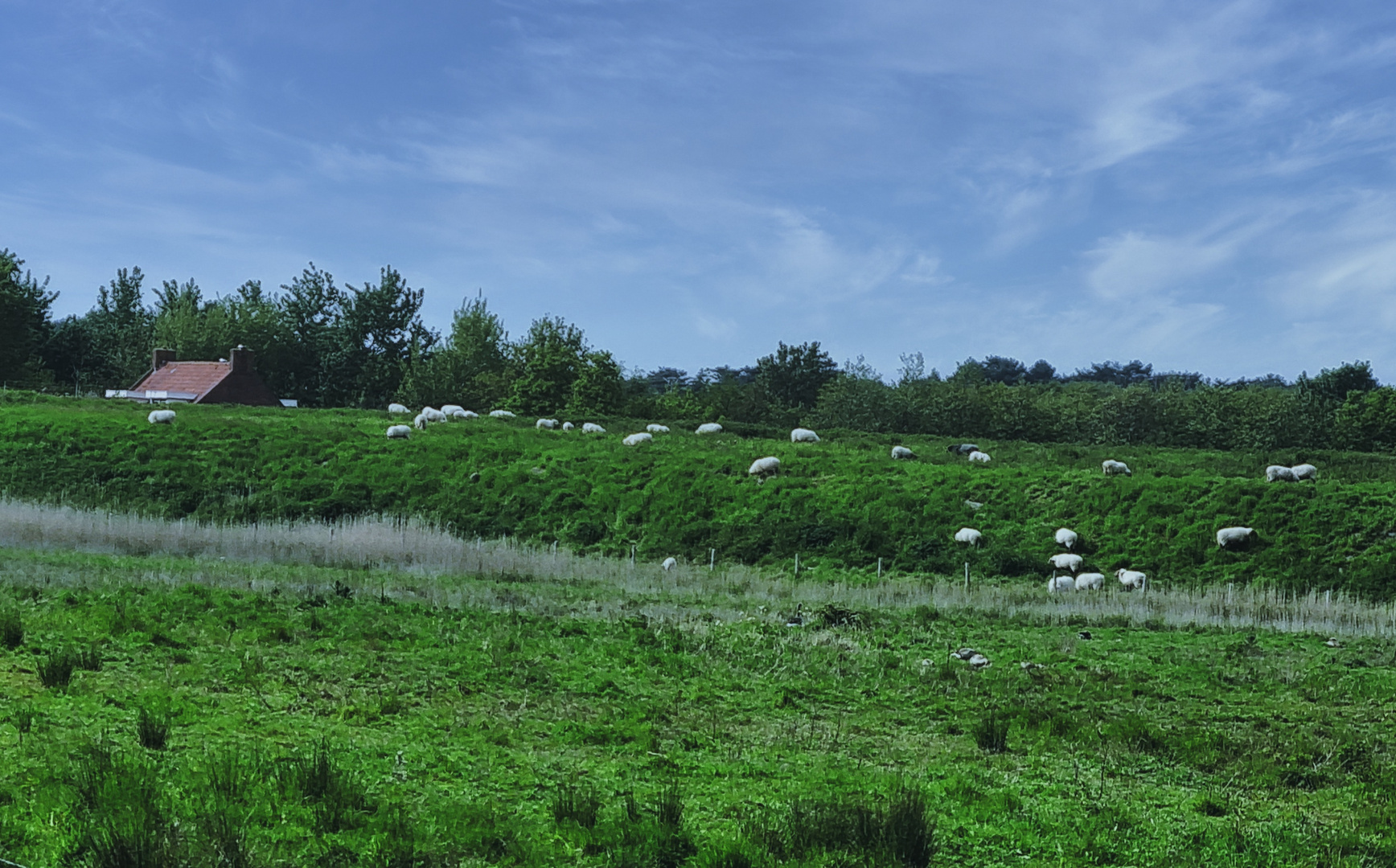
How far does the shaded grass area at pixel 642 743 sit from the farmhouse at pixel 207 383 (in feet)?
223

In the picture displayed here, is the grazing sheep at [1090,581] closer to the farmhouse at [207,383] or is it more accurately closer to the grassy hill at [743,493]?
the grassy hill at [743,493]

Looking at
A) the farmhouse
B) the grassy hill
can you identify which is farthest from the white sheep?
the farmhouse

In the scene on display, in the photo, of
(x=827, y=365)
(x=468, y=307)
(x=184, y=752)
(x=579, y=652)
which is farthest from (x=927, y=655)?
(x=827, y=365)

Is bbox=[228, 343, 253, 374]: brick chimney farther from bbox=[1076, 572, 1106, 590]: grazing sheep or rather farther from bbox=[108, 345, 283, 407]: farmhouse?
bbox=[1076, 572, 1106, 590]: grazing sheep

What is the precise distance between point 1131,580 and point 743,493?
524 inches

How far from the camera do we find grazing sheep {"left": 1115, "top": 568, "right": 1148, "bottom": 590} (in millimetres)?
29828

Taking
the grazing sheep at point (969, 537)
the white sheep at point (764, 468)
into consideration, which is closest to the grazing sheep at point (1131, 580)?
the grazing sheep at point (969, 537)

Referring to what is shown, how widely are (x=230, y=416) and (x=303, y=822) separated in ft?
159

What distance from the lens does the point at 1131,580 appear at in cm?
2997

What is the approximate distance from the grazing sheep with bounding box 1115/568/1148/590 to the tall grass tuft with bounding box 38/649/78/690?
2558 centimetres

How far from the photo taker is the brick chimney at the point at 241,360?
8450cm

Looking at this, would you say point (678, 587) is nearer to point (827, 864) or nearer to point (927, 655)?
point (927, 655)

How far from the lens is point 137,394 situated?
272 feet

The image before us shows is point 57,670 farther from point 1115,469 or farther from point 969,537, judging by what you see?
point 1115,469
